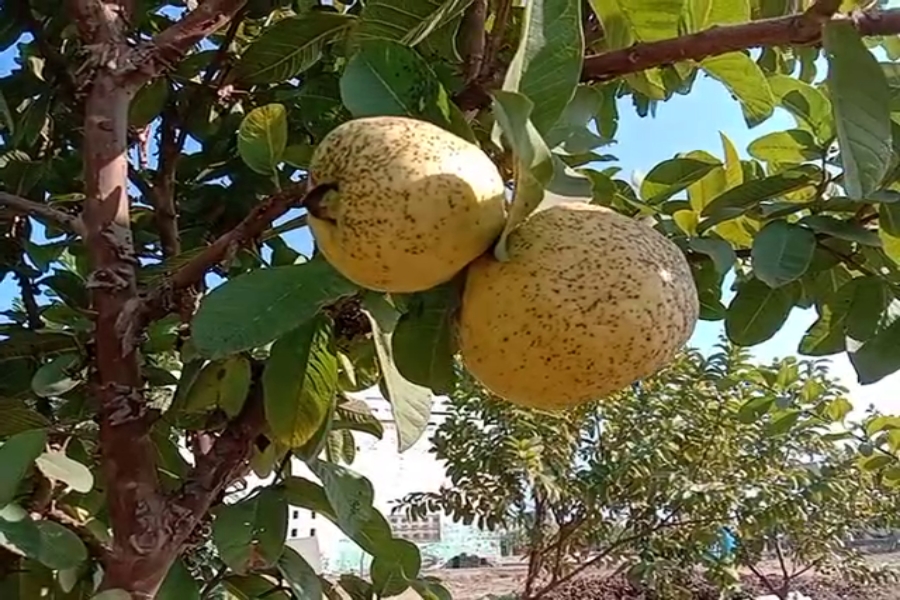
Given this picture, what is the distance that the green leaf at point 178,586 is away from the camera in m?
0.74

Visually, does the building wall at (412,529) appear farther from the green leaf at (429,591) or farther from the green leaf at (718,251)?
the green leaf at (718,251)

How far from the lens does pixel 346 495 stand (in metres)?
0.79

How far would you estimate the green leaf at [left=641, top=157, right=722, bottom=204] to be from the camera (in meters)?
0.75

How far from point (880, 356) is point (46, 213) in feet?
2.32

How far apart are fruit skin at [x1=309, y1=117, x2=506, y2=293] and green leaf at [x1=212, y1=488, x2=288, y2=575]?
15.4 inches

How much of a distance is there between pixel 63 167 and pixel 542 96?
909 millimetres

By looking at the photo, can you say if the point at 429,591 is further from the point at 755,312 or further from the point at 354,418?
the point at 755,312

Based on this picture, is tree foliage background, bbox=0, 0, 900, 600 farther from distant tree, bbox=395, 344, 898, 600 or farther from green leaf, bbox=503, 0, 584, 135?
distant tree, bbox=395, 344, 898, 600

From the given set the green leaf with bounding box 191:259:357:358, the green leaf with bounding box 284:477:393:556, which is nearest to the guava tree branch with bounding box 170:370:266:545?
the green leaf with bounding box 284:477:393:556

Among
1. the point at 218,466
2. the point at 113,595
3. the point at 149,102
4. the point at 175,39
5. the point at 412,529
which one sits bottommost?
the point at 113,595

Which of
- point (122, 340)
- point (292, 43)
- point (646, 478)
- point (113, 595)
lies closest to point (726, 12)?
point (292, 43)

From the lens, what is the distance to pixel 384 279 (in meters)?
0.46

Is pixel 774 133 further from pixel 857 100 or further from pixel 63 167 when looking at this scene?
pixel 63 167

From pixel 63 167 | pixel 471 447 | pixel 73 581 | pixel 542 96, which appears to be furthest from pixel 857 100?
pixel 471 447
